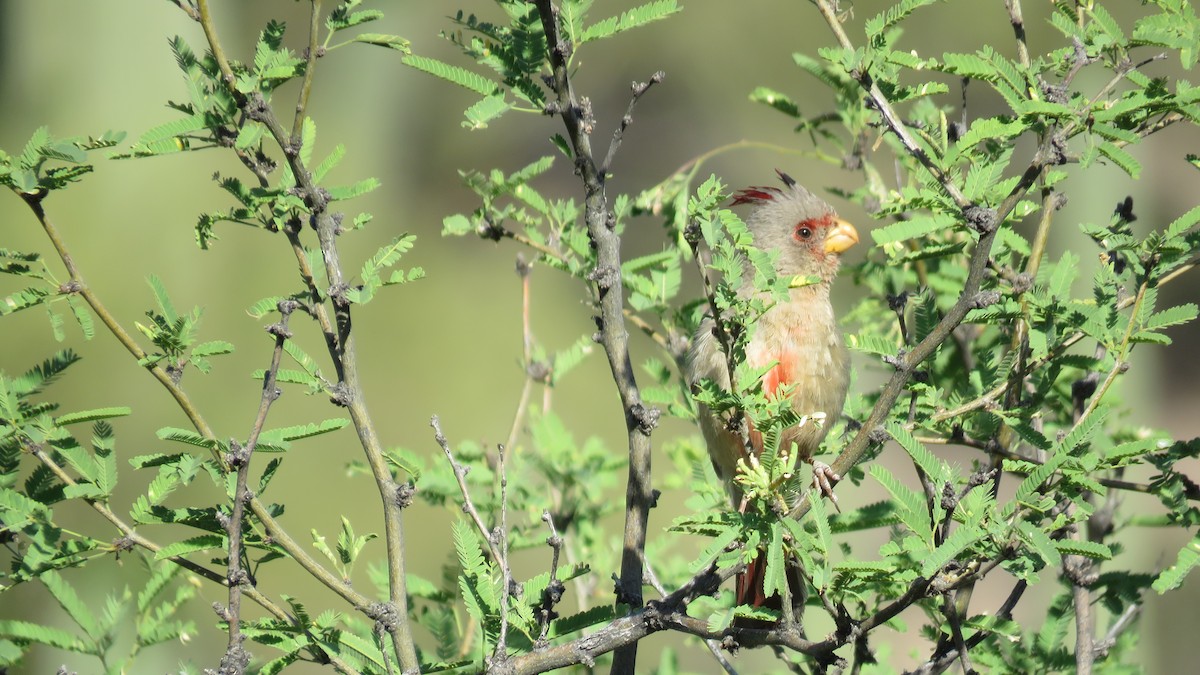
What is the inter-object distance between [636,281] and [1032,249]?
3.41 feet

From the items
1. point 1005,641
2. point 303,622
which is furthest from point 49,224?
point 1005,641

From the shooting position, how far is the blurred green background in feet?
20.5

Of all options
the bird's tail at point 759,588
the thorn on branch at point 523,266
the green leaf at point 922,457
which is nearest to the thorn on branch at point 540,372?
the thorn on branch at point 523,266

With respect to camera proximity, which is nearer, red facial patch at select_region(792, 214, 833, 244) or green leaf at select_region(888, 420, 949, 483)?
green leaf at select_region(888, 420, 949, 483)

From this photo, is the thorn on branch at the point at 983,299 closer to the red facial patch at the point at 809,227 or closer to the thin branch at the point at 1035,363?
the thin branch at the point at 1035,363

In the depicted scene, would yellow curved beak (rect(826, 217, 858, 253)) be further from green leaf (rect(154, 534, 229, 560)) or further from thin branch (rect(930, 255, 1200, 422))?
green leaf (rect(154, 534, 229, 560))

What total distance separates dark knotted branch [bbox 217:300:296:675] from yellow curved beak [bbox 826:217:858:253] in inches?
93.4

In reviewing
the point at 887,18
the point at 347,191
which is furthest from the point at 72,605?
the point at 887,18

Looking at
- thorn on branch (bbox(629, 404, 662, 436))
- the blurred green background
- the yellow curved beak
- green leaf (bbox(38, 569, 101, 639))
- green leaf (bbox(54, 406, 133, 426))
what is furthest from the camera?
the blurred green background

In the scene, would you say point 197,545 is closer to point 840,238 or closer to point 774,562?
point 774,562

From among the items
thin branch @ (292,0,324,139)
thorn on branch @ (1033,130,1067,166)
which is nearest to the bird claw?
thorn on branch @ (1033,130,1067,166)

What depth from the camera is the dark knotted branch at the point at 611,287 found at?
6.82 feet

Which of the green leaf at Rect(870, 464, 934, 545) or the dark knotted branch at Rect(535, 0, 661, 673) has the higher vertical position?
the dark knotted branch at Rect(535, 0, 661, 673)

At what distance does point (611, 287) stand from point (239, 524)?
0.84m
